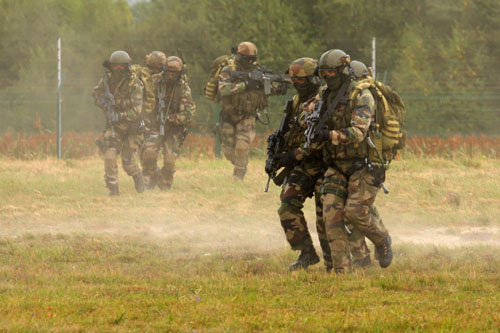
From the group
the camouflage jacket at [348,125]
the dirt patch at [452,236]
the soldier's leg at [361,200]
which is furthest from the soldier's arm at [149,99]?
→ the soldier's leg at [361,200]

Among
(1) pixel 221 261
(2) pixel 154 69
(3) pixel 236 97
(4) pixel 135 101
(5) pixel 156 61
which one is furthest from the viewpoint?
(3) pixel 236 97

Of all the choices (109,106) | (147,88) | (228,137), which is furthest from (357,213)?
(228,137)

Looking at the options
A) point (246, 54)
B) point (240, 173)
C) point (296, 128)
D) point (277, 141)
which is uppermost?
point (246, 54)

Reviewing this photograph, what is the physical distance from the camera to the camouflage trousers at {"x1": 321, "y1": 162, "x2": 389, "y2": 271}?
7081mm

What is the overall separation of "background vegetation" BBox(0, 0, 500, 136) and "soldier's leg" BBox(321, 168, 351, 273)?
14.1m

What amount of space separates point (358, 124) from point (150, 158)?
6.83 meters

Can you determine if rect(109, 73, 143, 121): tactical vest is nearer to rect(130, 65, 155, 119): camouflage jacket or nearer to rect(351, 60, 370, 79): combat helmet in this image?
rect(130, 65, 155, 119): camouflage jacket

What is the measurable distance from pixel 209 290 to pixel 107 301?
86 centimetres

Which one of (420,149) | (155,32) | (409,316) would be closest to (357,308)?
(409,316)

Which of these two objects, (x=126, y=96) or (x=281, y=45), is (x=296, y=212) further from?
(x=281, y=45)

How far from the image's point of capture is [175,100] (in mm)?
13000

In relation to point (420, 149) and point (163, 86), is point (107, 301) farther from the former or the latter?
point (420, 149)

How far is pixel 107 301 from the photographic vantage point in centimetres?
620

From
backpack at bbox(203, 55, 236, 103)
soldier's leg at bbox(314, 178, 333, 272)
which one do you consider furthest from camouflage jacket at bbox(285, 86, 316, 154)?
backpack at bbox(203, 55, 236, 103)
